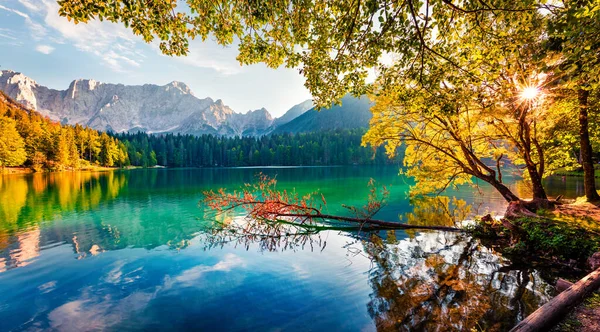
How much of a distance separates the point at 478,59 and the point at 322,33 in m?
4.91

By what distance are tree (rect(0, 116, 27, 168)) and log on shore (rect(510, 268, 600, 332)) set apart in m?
99.7

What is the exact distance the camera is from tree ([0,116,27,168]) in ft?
214

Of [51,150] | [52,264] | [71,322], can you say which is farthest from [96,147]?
[71,322]

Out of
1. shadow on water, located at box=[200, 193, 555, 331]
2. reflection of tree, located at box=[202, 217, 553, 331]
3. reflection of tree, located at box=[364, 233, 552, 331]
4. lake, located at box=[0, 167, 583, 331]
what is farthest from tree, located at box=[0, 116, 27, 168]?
reflection of tree, located at box=[364, 233, 552, 331]

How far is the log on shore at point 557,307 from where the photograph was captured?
473 cm

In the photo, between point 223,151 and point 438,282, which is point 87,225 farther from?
point 223,151

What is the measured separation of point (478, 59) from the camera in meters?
7.88

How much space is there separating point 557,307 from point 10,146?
103440 millimetres

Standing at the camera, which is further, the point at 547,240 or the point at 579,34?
the point at 547,240

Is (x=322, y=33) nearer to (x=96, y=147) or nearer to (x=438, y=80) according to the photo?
(x=438, y=80)

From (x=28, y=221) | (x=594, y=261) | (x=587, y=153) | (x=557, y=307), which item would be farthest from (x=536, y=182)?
(x=28, y=221)

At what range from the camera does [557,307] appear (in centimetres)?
525

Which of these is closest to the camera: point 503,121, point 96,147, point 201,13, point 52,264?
point 201,13

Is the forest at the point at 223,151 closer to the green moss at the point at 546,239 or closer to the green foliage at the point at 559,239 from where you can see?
the green moss at the point at 546,239
